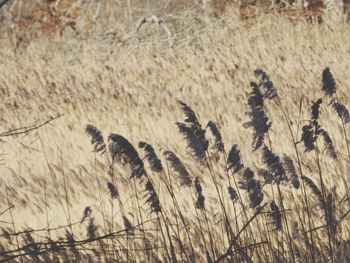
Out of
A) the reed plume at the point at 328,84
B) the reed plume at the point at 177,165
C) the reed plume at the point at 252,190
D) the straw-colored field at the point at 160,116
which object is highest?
the straw-colored field at the point at 160,116

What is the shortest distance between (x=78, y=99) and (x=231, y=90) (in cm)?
170

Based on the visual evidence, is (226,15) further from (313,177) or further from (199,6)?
(313,177)

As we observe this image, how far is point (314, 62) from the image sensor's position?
8.71 metres

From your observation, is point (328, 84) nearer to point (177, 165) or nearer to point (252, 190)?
point (252, 190)

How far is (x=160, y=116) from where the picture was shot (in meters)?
7.89

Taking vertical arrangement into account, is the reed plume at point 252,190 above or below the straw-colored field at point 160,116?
below

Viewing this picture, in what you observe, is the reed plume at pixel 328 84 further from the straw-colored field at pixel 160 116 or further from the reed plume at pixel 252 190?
the straw-colored field at pixel 160 116

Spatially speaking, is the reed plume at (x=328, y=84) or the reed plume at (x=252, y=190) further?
the reed plume at (x=328, y=84)

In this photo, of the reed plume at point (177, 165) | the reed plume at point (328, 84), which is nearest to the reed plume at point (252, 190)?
the reed plume at point (177, 165)

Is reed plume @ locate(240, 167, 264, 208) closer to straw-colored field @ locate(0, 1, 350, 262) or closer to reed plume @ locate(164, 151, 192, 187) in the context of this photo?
reed plume @ locate(164, 151, 192, 187)

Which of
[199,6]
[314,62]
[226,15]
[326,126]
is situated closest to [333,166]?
[326,126]

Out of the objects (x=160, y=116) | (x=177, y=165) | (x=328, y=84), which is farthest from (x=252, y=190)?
(x=160, y=116)

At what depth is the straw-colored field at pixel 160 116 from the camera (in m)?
5.32

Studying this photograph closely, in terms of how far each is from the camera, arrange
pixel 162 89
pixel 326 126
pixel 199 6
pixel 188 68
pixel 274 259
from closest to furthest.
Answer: pixel 274 259 → pixel 326 126 → pixel 162 89 → pixel 188 68 → pixel 199 6
